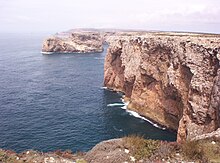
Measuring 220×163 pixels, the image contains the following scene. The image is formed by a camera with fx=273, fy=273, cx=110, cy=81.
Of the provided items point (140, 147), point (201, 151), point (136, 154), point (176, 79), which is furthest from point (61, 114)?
point (201, 151)

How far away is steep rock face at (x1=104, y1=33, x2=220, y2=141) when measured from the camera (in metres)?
53.9

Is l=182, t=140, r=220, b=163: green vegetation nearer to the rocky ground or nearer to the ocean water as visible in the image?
the rocky ground

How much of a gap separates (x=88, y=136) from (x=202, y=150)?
42516 mm

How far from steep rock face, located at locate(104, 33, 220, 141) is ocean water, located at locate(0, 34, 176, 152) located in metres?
5.31

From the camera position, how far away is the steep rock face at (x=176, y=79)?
5388 cm

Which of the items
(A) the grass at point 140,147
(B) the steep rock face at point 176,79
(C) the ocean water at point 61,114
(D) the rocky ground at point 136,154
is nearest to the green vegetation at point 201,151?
(D) the rocky ground at point 136,154

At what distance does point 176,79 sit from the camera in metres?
63.4

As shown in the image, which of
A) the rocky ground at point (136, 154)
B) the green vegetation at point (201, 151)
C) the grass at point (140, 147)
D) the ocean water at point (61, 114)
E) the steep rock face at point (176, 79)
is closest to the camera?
the green vegetation at point (201, 151)

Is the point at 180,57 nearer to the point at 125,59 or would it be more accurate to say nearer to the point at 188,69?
the point at 188,69

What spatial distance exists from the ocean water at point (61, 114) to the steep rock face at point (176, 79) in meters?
5.31

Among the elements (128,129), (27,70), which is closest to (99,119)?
(128,129)

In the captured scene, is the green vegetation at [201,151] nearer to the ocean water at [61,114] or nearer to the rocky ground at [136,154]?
the rocky ground at [136,154]

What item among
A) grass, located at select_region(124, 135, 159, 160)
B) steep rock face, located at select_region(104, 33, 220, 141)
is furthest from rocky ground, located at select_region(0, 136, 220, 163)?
steep rock face, located at select_region(104, 33, 220, 141)

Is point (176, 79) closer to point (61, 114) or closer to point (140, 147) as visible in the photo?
point (61, 114)
